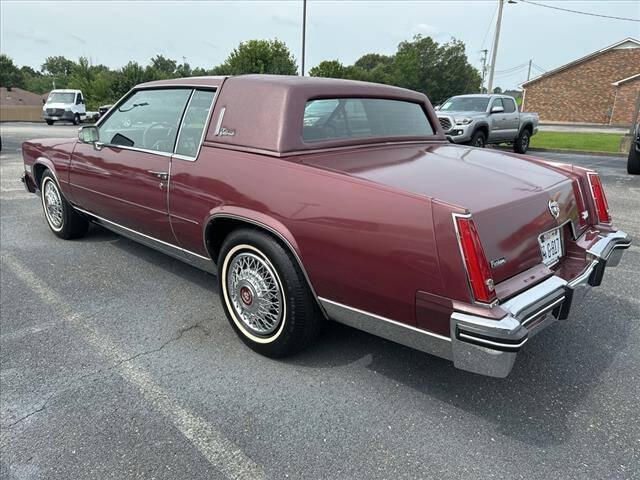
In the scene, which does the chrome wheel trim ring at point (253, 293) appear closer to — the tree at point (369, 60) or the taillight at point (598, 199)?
the taillight at point (598, 199)

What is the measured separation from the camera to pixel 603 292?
3.76 meters

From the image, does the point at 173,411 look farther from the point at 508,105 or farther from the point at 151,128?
the point at 508,105

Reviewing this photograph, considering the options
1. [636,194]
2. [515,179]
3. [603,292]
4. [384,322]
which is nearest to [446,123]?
[636,194]

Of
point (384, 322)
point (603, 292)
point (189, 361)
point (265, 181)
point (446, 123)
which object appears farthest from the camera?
point (446, 123)

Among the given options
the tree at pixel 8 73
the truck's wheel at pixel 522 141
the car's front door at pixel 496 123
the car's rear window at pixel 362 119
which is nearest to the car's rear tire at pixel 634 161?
the car's front door at pixel 496 123

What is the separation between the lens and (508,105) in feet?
43.8

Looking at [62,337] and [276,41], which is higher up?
[276,41]

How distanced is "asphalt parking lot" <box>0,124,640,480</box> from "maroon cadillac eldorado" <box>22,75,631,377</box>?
0.37m

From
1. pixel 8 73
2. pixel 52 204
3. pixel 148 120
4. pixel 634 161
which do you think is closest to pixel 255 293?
pixel 148 120

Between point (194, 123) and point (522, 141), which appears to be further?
point (522, 141)

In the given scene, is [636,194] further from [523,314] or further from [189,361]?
[189,361]

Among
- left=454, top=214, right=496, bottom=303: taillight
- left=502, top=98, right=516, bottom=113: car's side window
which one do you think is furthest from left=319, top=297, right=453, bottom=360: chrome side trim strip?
left=502, top=98, right=516, bottom=113: car's side window

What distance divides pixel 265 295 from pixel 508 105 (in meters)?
12.8

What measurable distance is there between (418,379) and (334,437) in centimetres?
67
